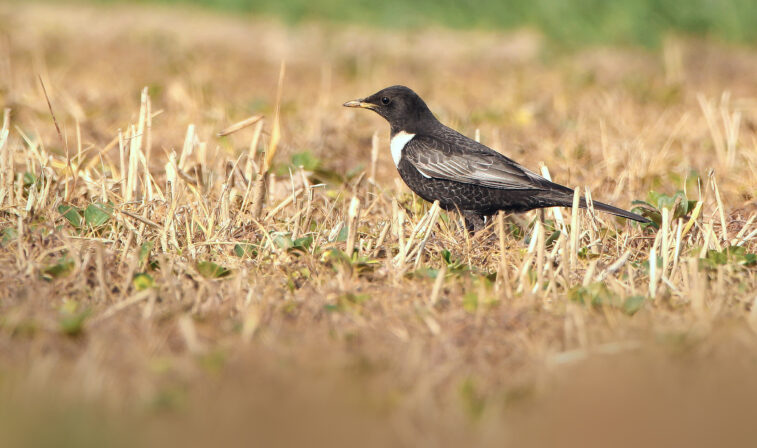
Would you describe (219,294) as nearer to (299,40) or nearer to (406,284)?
(406,284)

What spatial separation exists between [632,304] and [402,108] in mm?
2511

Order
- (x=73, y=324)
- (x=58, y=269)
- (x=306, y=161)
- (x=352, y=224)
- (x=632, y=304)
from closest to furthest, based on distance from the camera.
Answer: (x=73, y=324)
(x=632, y=304)
(x=58, y=269)
(x=352, y=224)
(x=306, y=161)

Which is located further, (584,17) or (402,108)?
(584,17)

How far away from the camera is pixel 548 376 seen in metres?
3.61

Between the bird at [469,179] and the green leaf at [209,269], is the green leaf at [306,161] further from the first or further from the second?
the green leaf at [209,269]

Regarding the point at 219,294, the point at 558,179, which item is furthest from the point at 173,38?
the point at 219,294

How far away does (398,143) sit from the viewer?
6133 millimetres

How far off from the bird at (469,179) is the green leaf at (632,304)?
1143mm

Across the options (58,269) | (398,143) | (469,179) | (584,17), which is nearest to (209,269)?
(58,269)

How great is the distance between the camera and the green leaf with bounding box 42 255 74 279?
431 centimetres

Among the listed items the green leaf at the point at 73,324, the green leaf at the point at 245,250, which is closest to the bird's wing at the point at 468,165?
the green leaf at the point at 245,250

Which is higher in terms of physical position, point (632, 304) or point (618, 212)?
point (618, 212)

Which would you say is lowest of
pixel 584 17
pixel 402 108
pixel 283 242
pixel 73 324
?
pixel 73 324

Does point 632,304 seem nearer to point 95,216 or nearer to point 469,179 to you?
point 469,179
